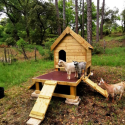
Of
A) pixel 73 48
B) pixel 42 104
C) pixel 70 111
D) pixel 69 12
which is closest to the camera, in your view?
pixel 42 104

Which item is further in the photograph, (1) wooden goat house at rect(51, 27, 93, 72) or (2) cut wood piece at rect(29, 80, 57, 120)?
(1) wooden goat house at rect(51, 27, 93, 72)

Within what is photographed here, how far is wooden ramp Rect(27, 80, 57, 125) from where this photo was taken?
2.77 m

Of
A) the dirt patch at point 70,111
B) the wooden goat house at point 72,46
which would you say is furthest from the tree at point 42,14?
the dirt patch at point 70,111

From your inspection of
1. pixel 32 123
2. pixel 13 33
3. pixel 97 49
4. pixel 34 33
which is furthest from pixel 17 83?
pixel 13 33

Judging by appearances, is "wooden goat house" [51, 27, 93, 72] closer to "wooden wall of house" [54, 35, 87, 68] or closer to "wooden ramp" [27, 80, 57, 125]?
"wooden wall of house" [54, 35, 87, 68]

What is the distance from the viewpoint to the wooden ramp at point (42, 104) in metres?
2.77

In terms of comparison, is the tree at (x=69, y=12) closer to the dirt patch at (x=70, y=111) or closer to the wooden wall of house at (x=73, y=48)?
the wooden wall of house at (x=73, y=48)

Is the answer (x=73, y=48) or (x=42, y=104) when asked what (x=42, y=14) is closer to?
(x=73, y=48)

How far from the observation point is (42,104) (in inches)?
119

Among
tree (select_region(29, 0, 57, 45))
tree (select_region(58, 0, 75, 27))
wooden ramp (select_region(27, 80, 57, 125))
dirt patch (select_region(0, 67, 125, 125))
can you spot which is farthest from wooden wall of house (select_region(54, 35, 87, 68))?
tree (select_region(58, 0, 75, 27))

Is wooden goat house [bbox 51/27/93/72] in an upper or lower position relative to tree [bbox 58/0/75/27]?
lower

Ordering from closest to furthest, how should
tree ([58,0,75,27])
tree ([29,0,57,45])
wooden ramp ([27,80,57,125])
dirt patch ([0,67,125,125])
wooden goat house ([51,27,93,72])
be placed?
wooden ramp ([27,80,57,125]), dirt patch ([0,67,125,125]), wooden goat house ([51,27,93,72]), tree ([29,0,57,45]), tree ([58,0,75,27])

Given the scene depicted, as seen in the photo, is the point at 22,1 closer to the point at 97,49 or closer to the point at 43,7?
the point at 43,7

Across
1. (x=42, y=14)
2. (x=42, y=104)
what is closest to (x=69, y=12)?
(x=42, y=14)
